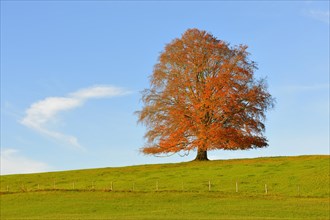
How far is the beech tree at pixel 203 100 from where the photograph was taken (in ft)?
219

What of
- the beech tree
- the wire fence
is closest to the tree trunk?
the beech tree

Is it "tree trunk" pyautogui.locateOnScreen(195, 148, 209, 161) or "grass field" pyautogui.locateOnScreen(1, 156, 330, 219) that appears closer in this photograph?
"grass field" pyautogui.locateOnScreen(1, 156, 330, 219)

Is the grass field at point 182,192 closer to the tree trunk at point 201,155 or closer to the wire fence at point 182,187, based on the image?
the wire fence at point 182,187

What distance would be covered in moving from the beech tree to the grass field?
271cm

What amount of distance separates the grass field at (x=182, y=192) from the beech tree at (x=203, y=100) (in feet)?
8.90

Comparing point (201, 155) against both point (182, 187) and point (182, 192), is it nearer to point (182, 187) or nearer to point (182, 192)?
point (182, 187)

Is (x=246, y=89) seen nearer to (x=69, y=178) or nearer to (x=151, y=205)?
(x=69, y=178)

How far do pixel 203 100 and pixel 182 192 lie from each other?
67.6ft

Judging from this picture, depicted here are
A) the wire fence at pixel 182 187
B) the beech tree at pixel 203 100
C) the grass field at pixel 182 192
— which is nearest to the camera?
the grass field at pixel 182 192

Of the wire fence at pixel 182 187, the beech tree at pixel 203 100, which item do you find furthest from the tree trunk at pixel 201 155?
the wire fence at pixel 182 187

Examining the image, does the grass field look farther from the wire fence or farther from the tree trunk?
the tree trunk

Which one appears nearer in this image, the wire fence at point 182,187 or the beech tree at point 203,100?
the wire fence at point 182,187

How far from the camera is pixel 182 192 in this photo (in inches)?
1903

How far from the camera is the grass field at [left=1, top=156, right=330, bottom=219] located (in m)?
40.2
